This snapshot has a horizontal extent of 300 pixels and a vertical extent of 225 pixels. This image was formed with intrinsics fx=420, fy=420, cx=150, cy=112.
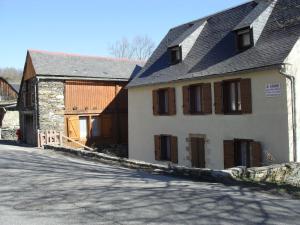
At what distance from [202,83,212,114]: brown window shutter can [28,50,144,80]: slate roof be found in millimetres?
11482

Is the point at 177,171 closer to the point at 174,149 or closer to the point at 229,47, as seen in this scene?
the point at 174,149

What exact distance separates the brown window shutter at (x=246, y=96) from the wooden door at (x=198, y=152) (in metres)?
3.07

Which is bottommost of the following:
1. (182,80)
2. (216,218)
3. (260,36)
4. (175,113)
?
(216,218)

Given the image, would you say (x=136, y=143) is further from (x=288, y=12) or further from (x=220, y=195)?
(x=220, y=195)

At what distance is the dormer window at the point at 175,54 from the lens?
70.2ft

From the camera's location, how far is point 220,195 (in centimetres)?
935

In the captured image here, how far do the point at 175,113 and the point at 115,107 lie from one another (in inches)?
384

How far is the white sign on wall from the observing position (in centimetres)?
1498

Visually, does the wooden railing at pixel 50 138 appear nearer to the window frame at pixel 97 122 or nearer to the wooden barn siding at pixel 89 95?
the wooden barn siding at pixel 89 95

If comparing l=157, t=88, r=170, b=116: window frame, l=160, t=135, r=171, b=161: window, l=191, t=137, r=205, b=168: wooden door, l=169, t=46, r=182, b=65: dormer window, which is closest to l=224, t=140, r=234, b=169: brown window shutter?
l=191, t=137, r=205, b=168: wooden door

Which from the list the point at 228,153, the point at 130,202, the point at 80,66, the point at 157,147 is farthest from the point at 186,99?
the point at 80,66

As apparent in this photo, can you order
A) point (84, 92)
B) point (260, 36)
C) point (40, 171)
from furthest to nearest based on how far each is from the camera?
point (84, 92) < point (260, 36) < point (40, 171)

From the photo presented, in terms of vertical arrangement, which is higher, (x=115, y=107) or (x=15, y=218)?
(x=115, y=107)

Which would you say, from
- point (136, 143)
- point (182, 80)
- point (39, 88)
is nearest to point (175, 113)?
point (182, 80)
